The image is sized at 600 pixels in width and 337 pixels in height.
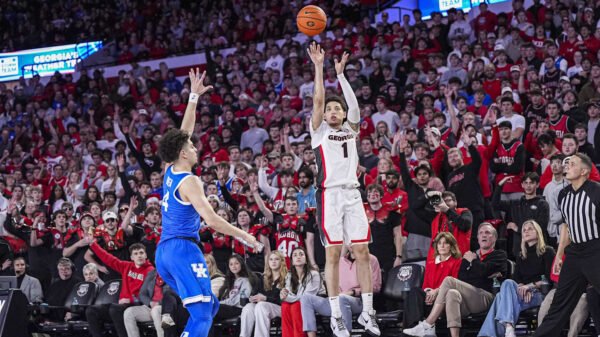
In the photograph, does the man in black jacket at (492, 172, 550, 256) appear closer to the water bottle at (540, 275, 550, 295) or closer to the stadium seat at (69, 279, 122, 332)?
the water bottle at (540, 275, 550, 295)

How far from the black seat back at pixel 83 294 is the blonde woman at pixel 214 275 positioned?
208 cm

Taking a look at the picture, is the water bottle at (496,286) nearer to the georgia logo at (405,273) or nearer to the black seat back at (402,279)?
the black seat back at (402,279)

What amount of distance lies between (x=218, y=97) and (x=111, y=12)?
33.0ft

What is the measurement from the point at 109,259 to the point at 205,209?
663cm

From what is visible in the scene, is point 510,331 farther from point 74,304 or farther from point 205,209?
point 74,304

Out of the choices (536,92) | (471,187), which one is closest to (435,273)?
(471,187)

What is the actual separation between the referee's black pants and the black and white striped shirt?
94mm

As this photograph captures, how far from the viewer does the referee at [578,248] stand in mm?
9250

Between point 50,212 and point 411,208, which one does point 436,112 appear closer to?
point 411,208

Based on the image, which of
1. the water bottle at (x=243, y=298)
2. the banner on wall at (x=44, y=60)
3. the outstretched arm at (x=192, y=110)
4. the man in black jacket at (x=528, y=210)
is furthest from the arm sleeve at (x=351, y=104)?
the banner on wall at (x=44, y=60)

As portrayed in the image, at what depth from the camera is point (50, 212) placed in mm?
17203

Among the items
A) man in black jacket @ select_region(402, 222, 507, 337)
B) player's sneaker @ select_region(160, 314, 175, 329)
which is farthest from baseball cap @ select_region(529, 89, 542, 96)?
player's sneaker @ select_region(160, 314, 175, 329)

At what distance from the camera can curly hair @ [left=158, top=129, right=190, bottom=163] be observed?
323 inches

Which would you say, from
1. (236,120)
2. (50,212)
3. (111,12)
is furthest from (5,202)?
(111,12)
